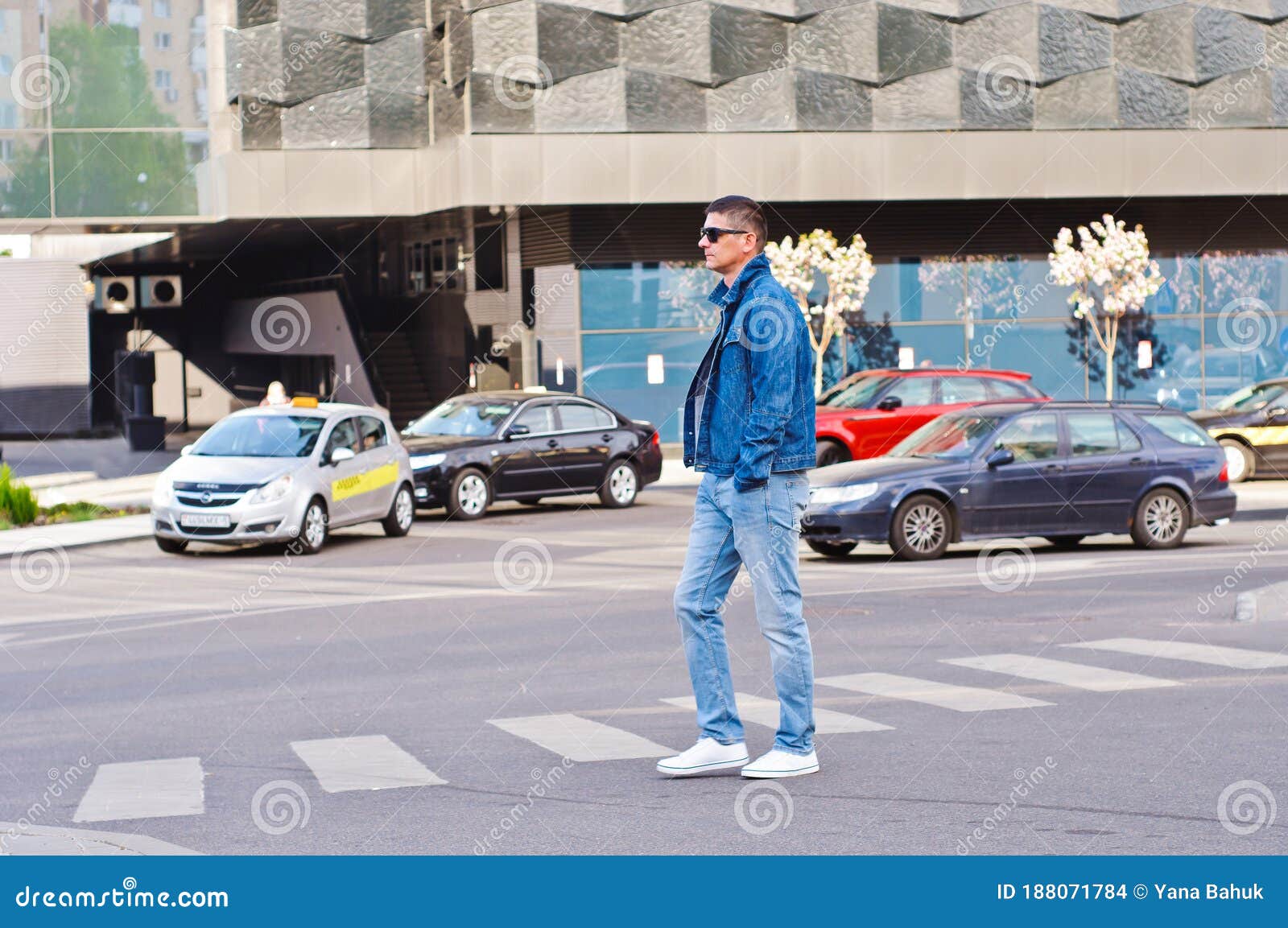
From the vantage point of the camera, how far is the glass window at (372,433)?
2059cm

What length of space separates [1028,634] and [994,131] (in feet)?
88.9

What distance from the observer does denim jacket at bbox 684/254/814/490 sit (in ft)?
21.5

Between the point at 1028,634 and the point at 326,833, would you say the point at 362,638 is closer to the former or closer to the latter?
the point at 1028,634

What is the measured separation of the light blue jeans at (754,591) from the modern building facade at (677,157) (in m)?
28.8

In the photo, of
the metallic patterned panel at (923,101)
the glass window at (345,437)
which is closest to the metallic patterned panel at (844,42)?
the metallic patterned panel at (923,101)

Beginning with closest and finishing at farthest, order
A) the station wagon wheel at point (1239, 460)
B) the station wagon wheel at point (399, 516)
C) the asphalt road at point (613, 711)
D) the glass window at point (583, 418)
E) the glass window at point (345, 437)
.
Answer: the asphalt road at point (613, 711), the glass window at point (345, 437), the station wagon wheel at point (399, 516), the glass window at point (583, 418), the station wagon wheel at point (1239, 460)

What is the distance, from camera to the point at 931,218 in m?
38.8

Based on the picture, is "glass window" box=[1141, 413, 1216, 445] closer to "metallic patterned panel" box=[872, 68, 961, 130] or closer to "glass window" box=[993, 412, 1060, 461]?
"glass window" box=[993, 412, 1060, 461]

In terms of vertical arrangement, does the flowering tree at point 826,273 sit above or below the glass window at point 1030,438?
above

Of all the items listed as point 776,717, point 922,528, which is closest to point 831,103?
point 922,528

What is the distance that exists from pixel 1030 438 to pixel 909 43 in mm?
21415

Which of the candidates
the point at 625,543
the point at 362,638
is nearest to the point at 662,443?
the point at 625,543

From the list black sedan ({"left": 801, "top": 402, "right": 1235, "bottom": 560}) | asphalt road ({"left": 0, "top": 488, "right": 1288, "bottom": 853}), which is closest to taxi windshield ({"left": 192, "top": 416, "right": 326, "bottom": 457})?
asphalt road ({"left": 0, "top": 488, "right": 1288, "bottom": 853})

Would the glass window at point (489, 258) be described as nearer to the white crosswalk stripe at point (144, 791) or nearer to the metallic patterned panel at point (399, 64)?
the metallic patterned panel at point (399, 64)
